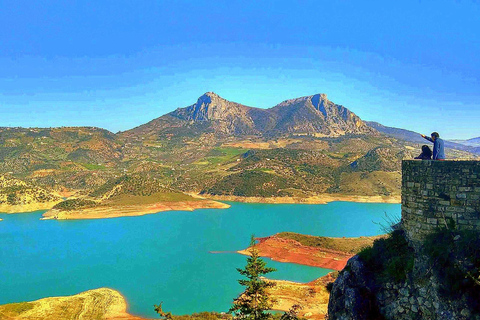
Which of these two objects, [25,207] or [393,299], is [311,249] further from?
[25,207]

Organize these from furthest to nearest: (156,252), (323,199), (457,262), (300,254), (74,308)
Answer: (323,199) → (156,252) → (300,254) → (74,308) → (457,262)

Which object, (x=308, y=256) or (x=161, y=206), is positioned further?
(x=161, y=206)

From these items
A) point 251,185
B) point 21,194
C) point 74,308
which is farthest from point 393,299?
point 21,194

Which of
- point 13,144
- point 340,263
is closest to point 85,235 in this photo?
point 340,263

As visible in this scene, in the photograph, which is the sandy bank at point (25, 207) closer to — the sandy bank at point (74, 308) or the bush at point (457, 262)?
the sandy bank at point (74, 308)

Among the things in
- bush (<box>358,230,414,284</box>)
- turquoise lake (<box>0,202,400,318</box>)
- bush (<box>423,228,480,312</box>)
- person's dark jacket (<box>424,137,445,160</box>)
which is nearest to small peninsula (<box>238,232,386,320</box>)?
turquoise lake (<box>0,202,400,318</box>)

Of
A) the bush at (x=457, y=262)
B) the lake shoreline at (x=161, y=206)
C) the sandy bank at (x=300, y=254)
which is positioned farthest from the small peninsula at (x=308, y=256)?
the lake shoreline at (x=161, y=206)
